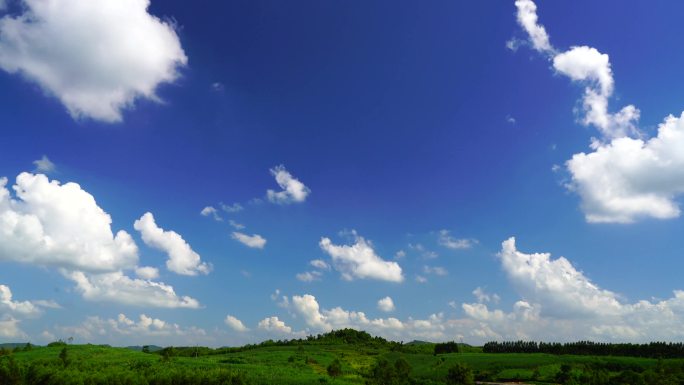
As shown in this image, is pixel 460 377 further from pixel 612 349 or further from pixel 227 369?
pixel 612 349

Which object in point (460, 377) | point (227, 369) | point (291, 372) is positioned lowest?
point (291, 372)

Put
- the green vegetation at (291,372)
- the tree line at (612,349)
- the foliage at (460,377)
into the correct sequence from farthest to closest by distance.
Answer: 1. the tree line at (612,349)
2. the foliage at (460,377)
3. the green vegetation at (291,372)

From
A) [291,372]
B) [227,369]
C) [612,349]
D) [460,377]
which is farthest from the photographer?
[612,349]

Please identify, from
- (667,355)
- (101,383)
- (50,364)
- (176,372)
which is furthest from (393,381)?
(667,355)

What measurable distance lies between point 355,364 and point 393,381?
58737 millimetres

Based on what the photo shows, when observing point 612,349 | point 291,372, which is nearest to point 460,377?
point 291,372

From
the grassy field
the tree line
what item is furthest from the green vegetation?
the tree line

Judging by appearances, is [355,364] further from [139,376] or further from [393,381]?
[139,376]

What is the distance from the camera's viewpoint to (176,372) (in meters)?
59.3

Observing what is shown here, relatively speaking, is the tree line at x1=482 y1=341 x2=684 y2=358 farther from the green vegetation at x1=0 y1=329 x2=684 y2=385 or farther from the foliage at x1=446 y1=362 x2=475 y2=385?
the foliage at x1=446 y1=362 x2=475 y2=385

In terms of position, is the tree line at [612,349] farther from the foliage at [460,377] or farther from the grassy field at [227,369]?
the foliage at [460,377]

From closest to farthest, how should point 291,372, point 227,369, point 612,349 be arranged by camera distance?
point 227,369, point 291,372, point 612,349

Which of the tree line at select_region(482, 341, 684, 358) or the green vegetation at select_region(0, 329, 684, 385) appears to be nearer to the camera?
the green vegetation at select_region(0, 329, 684, 385)

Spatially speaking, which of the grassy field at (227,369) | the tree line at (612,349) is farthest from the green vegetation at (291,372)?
the tree line at (612,349)
